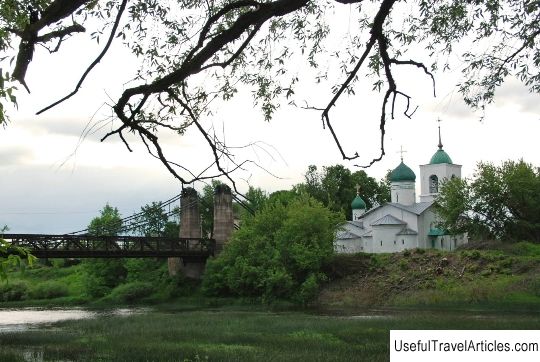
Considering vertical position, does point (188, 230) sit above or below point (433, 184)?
below

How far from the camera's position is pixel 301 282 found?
Result: 49.3m

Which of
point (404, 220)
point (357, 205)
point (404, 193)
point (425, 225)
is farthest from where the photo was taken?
point (357, 205)

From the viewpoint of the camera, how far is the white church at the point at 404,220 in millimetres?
67938

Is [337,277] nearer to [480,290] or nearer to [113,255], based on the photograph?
[480,290]

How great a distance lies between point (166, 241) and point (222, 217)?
5.14 metres

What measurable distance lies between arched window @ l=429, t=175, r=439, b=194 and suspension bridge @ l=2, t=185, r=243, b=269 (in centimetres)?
2549

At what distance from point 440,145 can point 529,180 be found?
73.5 feet

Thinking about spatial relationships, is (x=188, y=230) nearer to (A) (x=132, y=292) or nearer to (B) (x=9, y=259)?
(A) (x=132, y=292)

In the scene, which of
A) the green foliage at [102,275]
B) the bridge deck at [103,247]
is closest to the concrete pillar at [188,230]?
the bridge deck at [103,247]

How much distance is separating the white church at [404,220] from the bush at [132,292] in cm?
1671

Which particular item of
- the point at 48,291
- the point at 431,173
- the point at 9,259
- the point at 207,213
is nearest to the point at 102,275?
the point at 48,291

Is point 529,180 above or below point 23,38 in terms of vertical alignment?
above

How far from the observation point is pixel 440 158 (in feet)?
251

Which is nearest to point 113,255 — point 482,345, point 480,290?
point 480,290
